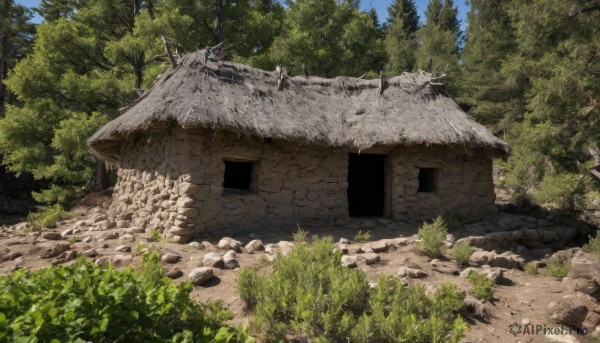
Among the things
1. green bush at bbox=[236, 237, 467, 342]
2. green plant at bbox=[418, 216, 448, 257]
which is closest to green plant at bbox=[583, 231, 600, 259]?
green plant at bbox=[418, 216, 448, 257]

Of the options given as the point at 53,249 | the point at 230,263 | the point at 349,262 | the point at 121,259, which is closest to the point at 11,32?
the point at 53,249

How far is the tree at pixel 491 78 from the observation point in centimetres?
1667

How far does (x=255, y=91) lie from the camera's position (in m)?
7.46

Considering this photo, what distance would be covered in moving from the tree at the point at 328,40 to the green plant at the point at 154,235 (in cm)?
859

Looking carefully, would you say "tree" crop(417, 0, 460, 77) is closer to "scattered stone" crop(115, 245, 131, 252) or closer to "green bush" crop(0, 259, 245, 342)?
"scattered stone" crop(115, 245, 131, 252)

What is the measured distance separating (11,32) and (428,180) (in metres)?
19.3

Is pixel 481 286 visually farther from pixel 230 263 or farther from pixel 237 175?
pixel 237 175

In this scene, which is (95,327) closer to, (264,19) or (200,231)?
(200,231)

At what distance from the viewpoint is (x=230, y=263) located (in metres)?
4.72

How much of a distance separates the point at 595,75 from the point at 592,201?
6208mm

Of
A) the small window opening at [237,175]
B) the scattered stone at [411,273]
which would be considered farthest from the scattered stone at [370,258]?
the small window opening at [237,175]

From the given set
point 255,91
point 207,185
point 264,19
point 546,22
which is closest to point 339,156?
point 255,91

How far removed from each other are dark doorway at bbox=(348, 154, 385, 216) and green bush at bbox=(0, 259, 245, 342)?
27.8 feet

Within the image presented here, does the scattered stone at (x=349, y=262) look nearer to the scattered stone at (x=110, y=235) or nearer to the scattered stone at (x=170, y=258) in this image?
the scattered stone at (x=170, y=258)
